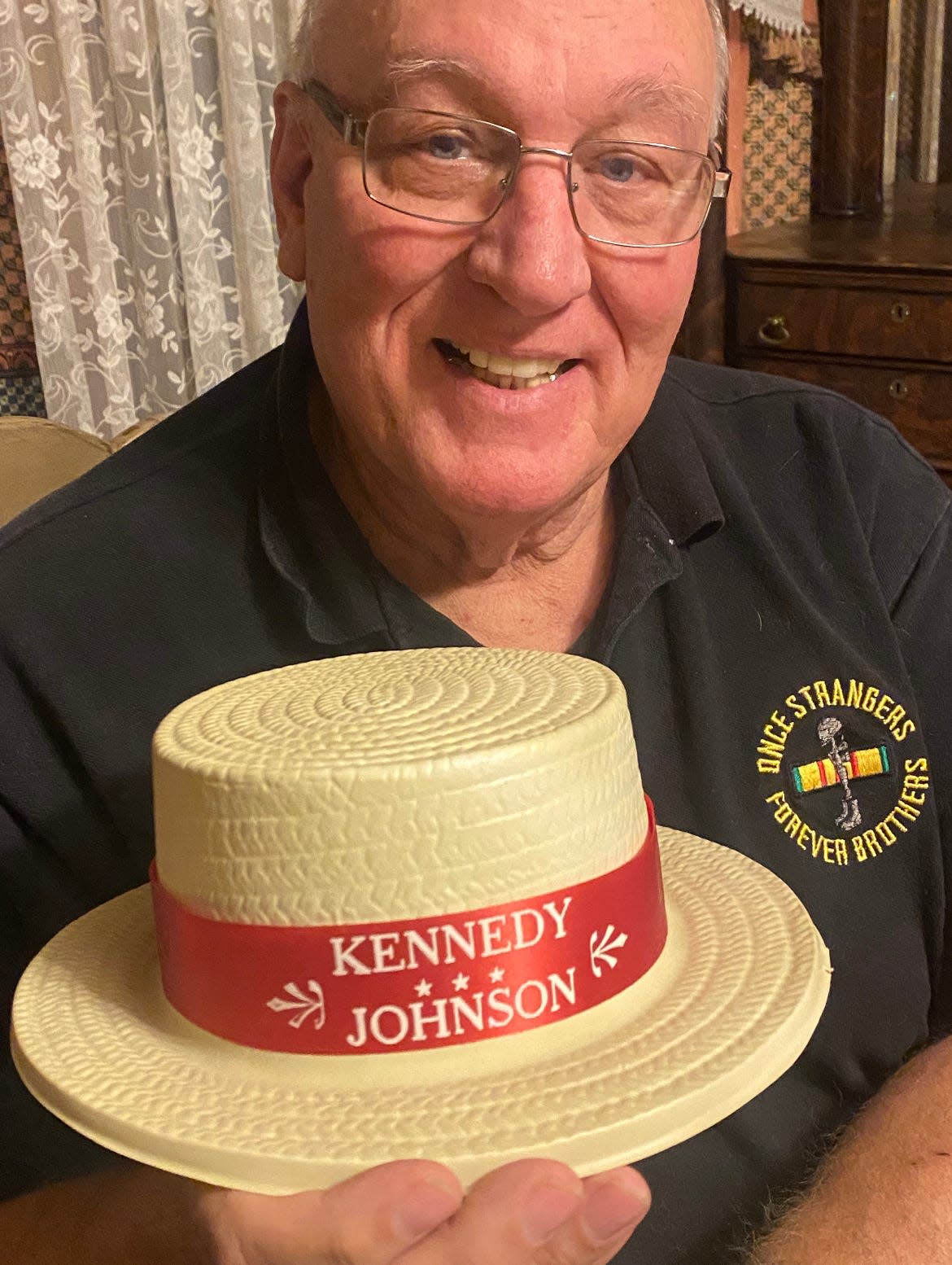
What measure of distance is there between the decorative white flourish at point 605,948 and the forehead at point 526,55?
0.59 meters

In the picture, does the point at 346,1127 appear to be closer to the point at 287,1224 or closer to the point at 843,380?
the point at 287,1224

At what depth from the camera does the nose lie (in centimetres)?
92

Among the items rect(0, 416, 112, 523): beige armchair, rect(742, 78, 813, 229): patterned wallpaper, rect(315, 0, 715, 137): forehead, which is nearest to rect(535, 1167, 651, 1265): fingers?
rect(315, 0, 715, 137): forehead

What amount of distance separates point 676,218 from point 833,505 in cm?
34

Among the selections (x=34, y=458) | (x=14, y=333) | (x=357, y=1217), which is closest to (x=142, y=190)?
(x=14, y=333)

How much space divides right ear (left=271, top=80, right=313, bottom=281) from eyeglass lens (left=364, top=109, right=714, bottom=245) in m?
0.13

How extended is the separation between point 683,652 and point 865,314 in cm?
187

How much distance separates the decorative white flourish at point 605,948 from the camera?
65cm

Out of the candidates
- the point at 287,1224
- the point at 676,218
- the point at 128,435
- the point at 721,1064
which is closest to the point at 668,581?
the point at 676,218

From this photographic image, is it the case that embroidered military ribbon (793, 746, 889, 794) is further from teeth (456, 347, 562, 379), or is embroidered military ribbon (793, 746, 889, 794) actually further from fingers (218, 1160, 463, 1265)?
fingers (218, 1160, 463, 1265)

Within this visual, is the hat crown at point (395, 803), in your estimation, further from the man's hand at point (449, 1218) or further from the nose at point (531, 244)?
the nose at point (531, 244)

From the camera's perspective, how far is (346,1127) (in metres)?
0.59

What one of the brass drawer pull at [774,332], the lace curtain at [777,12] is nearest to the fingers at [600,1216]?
the brass drawer pull at [774,332]

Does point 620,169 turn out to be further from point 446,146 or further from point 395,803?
point 395,803
